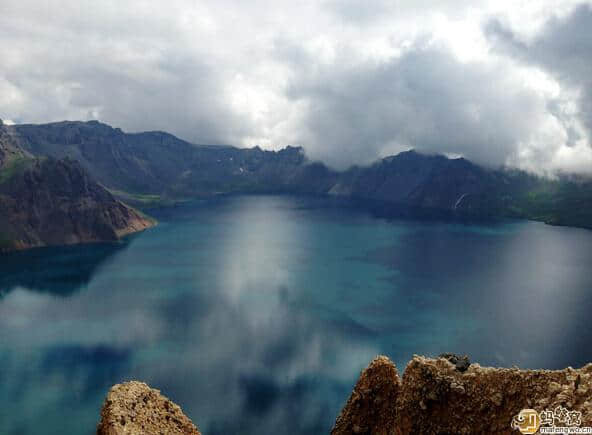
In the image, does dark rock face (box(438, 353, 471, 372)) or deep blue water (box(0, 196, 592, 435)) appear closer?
dark rock face (box(438, 353, 471, 372))

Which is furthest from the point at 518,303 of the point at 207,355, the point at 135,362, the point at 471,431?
the point at 471,431

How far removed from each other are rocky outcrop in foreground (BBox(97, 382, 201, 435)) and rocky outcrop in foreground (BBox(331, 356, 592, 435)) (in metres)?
13.3

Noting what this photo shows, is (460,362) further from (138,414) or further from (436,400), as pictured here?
(138,414)

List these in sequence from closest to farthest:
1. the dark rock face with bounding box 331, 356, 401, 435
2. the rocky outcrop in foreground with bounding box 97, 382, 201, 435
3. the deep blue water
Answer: the rocky outcrop in foreground with bounding box 97, 382, 201, 435, the dark rock face with bounding box 331, 356, 401, 435, the deep blue water

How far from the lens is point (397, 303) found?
148875 millimetres

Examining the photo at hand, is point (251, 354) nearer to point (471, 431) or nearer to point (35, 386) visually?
point (35, 386)

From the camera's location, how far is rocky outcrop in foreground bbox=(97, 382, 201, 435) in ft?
85.6

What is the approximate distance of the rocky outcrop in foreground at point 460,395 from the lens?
24.3 m

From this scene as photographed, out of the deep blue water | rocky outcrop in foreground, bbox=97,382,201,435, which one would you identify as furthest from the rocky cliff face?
the deep blue water

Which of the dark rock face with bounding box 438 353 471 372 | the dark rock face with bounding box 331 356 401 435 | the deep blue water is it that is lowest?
the deep blue water

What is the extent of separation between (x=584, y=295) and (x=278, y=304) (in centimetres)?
10648

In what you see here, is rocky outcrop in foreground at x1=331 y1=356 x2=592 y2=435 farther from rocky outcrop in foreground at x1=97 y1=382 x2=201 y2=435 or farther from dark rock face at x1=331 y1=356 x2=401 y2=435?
rocky outcrop in foreground at x1=97 y1=382 x2=201 y2=435

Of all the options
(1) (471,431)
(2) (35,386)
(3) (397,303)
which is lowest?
(2) (35,386)

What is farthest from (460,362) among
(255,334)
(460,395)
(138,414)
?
(255,334)
